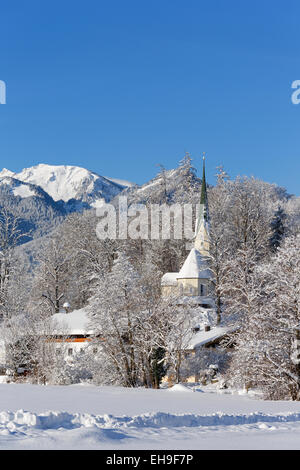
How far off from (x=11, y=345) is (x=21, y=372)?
2546 millimetres

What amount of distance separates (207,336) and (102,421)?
34440mm

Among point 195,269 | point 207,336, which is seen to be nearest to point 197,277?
point 195,269

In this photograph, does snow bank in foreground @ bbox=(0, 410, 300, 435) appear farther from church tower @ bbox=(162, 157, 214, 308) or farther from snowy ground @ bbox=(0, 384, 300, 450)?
church tower @ bbox=(162, 157, 214, 308)

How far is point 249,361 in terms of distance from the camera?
85.9ft

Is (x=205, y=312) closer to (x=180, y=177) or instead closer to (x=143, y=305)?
(x=143, y=305)

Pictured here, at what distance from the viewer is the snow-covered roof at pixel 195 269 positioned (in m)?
57.8

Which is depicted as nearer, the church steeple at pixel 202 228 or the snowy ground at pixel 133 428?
the snowy ground at pixel 133 428

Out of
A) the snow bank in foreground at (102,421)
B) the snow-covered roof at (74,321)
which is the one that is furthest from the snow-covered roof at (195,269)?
the snow bank in foreground at (102,421)

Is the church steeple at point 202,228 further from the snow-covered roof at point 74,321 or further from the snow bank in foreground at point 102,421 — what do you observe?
the snow bank in foreground at point 102,421

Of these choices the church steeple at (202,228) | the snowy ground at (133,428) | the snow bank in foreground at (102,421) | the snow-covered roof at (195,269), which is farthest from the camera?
the church steeple at (202,228)

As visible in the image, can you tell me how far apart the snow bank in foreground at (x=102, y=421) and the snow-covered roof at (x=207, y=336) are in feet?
94.8

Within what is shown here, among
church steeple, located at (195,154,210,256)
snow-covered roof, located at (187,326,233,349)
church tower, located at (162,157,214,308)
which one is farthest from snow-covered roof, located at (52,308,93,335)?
church steeple, located at (195,154,210,256)

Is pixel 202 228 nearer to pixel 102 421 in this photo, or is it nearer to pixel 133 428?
pixel 102 421

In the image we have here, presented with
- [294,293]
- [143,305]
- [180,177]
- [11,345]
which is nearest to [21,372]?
[11,345]
